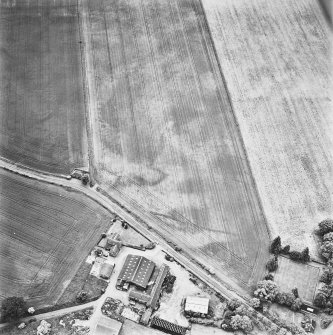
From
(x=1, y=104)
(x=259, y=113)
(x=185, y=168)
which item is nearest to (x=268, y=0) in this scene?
(x=259, y=113)

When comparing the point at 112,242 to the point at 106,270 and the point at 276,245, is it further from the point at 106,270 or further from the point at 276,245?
the point at 276,245

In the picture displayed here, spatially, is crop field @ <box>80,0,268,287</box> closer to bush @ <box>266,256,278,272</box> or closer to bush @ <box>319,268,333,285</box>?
bush @ <box>266,256,278,272</box>

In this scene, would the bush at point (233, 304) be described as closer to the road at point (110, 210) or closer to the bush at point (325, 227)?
the road at point (110, 210)

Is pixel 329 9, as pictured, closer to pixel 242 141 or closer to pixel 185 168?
pixel 242 141

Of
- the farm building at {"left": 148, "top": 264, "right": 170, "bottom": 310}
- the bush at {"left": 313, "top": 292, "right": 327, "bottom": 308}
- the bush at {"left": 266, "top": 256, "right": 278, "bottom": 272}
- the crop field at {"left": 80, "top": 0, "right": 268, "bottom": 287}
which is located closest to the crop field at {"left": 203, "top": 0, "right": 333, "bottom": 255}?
the crop field at {"left": 80, "top": 0, "right": 268, "bottom": 287}

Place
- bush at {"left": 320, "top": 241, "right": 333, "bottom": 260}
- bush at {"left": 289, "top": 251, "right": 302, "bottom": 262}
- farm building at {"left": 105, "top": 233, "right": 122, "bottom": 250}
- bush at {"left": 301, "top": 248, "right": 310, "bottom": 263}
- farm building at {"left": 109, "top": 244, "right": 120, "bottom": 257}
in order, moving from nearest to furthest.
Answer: bush at {"left": 301, "top": 248, "right": 310, "bottom": 263} → bush at {"left": 289, "top": 251, "right": 302, "bottom": 262} → bush at {"left": 320, "top": 241, "right": 333, "bottom": 260} → farm building at {"left": 109, "top": 244, "right": 120, "bottom": 257} → farm building at {"left": 105, "top": 233, "right": 122, "bottom": 250}

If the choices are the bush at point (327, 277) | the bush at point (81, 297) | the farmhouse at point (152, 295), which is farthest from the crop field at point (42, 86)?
the bush at point (327, 277)

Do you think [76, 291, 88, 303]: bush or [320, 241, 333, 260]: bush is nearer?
[76, 291, 88, 303]: bush
